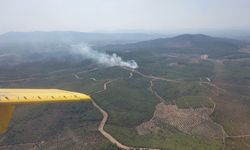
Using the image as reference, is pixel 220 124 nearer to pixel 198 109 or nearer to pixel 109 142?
pixel 198 109

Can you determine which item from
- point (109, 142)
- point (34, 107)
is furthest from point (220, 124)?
point (34, 107)

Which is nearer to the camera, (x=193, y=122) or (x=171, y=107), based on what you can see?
(x=193, y=122)

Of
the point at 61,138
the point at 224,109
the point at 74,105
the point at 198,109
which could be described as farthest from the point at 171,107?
the point at 61,138

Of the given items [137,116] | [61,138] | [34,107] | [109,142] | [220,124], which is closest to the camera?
[109,142]

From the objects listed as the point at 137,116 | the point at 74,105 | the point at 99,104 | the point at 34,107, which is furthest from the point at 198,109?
the point at 34,107

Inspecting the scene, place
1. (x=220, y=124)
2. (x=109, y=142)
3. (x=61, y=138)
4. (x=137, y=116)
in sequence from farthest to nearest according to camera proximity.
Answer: (x=137, y=116)
(x=220, y=124)
(x=61, y=138)
(x=109, y=142)

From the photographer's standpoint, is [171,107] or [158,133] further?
[171,107]

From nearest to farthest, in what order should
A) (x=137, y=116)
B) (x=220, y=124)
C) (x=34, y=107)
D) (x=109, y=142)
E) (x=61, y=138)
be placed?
1. (x=109, y=142)
2. (x=61, y=138)
3. (x=220, y=124)
4. (x=137, y=116)
5. (x=34, y=107)

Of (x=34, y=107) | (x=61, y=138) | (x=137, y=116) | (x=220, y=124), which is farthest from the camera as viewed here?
(x=34, y=107)

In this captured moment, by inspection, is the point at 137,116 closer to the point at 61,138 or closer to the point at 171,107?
the point at 171,107
